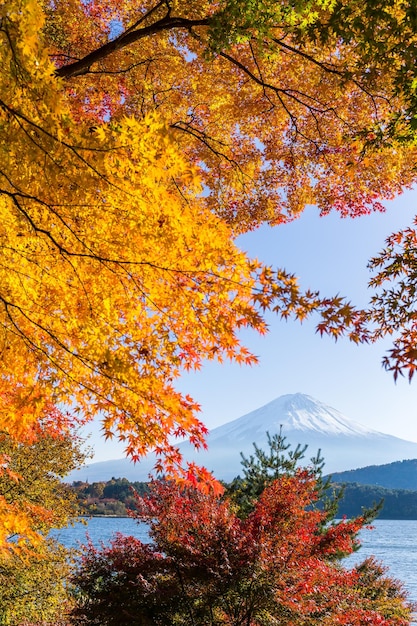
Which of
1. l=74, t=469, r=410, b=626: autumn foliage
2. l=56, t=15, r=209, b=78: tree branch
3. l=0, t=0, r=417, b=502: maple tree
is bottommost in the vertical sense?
l=74, t=469, r=410, b=626: autumn foliage

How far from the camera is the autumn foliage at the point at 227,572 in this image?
235 inches

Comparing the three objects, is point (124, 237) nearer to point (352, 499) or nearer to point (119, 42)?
point (119, 42)

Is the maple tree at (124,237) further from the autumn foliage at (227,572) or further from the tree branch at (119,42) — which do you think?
the autumn foliage at (227,572)

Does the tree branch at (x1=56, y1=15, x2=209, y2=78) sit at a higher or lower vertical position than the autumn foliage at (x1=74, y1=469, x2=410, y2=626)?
higher

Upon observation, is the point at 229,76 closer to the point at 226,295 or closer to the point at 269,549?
the point at 226,295

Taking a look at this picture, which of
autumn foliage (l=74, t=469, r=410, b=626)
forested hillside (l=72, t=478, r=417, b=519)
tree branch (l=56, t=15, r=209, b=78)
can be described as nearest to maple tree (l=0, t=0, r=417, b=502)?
tree branch (l=56, t=15, r=209, b=78)

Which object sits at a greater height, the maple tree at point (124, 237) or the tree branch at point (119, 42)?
the tree branch at point (119, 42)

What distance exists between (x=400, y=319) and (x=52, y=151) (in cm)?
332

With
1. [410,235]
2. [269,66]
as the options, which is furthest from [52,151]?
[269,66]

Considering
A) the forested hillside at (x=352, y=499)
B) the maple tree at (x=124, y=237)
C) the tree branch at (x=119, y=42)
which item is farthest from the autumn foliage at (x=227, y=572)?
the forested hillside at (x=352, y=499)

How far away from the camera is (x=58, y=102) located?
7.69 feet

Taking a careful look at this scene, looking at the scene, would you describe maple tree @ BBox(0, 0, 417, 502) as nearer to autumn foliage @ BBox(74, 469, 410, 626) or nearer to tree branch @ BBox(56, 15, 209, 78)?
tree branch @ BBox(56, 15, 209, 78)

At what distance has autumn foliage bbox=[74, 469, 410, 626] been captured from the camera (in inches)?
235

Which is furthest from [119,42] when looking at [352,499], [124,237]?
[352,499]
